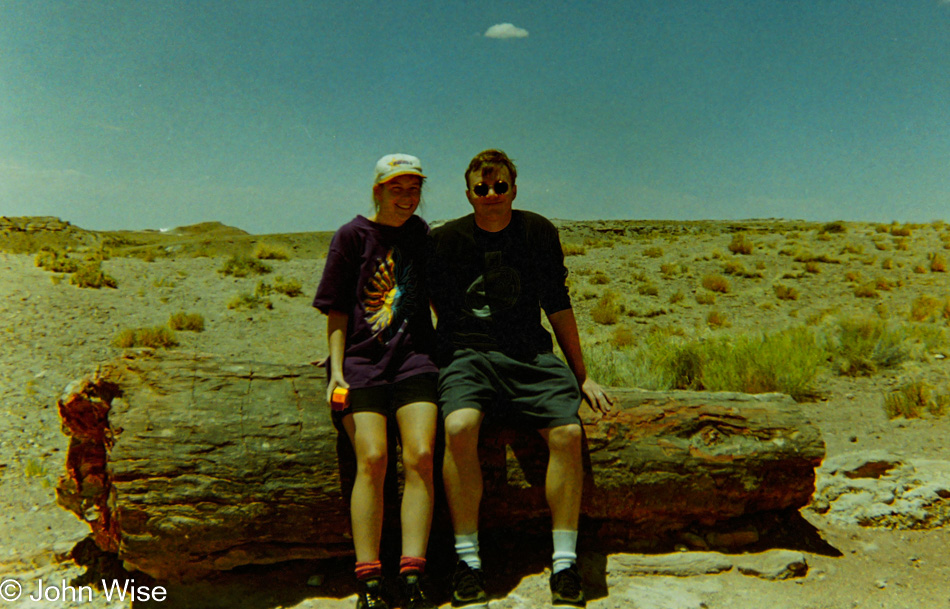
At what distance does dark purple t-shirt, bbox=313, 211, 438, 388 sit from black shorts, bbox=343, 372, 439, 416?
0.10 ft

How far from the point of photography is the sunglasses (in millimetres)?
3342

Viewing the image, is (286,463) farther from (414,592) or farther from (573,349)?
(573,349)

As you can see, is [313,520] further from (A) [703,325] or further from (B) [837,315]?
(B) [837,315]

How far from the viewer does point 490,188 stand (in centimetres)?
336

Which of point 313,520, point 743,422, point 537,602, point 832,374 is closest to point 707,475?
point 743,422

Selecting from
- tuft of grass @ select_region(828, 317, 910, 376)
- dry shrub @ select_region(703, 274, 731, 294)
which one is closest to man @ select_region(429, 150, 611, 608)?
tuft of grass @ select_region(828, 317, 910, 376)

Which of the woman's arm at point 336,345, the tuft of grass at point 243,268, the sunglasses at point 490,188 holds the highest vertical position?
the sunglasses at point 490,188

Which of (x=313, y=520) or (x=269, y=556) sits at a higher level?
(x=313, y=520)

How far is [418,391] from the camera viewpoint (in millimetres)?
3090

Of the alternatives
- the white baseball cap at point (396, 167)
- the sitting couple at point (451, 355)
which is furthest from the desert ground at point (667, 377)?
the white baseball cap at point (396, 167)

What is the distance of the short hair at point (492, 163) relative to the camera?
3.35 m

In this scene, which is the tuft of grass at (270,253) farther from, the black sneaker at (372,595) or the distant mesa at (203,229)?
the distant mesa at (203,229)

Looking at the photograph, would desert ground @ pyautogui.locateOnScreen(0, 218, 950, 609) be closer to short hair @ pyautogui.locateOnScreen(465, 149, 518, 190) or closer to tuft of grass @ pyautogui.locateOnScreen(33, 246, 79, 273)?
tuft of grass @ pyautogui.locateOnScreen(33, 246, 79, 273)

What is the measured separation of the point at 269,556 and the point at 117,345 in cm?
800
